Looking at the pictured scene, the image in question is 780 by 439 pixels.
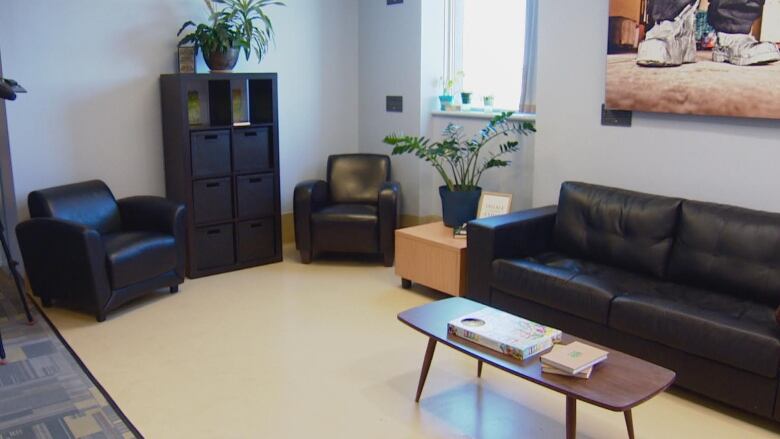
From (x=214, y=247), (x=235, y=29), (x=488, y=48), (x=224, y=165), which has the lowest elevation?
(x=214, y=247)

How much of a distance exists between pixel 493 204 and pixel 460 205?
23 cm

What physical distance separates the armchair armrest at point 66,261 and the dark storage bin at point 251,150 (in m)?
1.31

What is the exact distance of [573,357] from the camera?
102 inches

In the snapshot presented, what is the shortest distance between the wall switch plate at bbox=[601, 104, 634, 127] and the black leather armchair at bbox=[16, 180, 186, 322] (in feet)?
8.89

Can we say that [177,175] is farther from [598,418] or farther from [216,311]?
[598,418]

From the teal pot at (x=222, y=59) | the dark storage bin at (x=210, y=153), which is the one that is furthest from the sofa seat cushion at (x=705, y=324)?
the teal pot at (x=222, y=59)

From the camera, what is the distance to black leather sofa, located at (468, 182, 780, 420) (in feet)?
9.82

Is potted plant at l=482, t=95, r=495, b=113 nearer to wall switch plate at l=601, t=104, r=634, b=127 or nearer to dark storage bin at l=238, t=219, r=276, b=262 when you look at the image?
wall switch plate at l=601, t=104, r=634, b=127

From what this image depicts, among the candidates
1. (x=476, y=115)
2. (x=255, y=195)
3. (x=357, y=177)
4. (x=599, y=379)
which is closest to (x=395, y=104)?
(x=357, y=177)

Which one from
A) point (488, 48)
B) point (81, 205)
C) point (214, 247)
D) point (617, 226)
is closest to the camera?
point (617, 226)

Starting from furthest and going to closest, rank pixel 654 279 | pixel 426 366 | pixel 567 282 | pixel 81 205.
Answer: pixel 81 205 → pixel 654 279 → pixel 567 282 → pixel 426 366

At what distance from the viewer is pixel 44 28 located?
4.57 meters

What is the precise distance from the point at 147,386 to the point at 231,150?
6.95 ft

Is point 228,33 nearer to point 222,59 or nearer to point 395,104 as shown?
point 222,59
